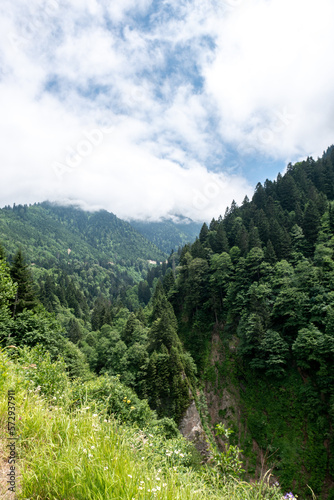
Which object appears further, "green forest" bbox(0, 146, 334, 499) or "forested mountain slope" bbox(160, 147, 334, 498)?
"forested mountain slope" bbox(160, 147, 334, 498)

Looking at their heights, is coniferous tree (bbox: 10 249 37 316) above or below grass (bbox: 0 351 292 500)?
above

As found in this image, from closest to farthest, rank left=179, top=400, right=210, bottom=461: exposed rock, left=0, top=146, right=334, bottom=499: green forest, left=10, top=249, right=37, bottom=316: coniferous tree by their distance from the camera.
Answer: left=0, top=146, right=334, bottom=499: green forest < left=10, top=249, right=37, bottom=316: coniferous tree < left=179, top=400, right=210, bottom=461: exposed rock

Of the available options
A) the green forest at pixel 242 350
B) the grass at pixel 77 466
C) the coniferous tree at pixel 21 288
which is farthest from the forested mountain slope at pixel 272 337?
the coniferous tree at pixel 21 288

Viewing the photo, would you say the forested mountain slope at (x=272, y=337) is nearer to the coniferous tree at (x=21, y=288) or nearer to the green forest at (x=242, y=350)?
the green forest at (x=242, y=350)

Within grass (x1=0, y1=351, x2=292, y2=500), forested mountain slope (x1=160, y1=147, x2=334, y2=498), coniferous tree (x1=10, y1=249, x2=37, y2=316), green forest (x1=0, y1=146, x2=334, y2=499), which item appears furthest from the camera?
forested mountain slope (x1=160, y1=147, x2=334, y2=498)

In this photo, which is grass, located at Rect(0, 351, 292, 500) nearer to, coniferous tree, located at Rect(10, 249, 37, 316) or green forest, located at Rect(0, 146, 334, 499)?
green forest, located at Rect(0, 146, 334, 499)

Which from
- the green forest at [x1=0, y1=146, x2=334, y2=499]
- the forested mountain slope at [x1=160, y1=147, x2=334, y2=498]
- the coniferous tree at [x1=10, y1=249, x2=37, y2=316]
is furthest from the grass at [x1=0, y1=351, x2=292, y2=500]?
the coniferous tree at [x1=10, y1=249, x2=37, y2=316]

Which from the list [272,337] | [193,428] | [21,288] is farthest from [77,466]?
[272,337]

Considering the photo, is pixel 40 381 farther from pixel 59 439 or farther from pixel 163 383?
pixel 163 383

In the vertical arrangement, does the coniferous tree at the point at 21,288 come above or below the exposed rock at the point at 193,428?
above

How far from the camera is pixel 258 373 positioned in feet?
132

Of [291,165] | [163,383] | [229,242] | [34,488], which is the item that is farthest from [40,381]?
[291,165]

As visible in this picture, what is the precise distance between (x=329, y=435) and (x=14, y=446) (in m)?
39.8

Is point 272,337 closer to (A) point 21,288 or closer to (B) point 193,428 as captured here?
(B) point 193,428
